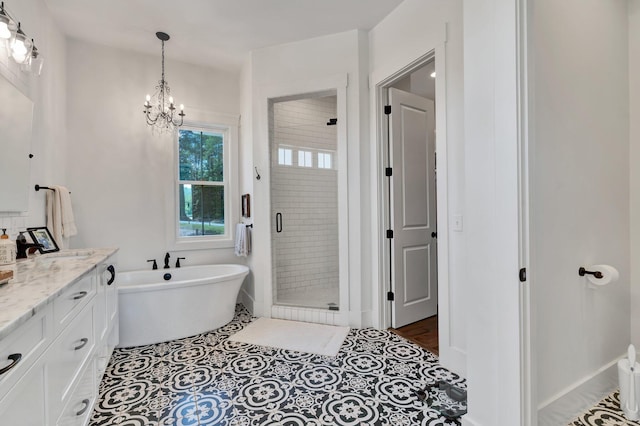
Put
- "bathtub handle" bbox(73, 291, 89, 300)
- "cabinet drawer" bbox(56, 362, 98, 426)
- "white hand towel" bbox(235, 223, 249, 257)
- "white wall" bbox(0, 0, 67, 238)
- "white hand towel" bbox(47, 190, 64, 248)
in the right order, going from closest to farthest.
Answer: "cabinet drawer" bbox(56, 362, 98, 426), "bathtub handle" bbox(73, 291, 89, 300), "white wall" bbox(0, 0, 67, 238), "white hand towel" bbox(47, 190, 64, 248), "white hand towel" bbox(235, 223, 249, 257)

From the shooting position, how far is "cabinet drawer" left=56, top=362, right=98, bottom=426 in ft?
4.17

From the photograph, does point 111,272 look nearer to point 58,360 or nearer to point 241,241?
point 58,360

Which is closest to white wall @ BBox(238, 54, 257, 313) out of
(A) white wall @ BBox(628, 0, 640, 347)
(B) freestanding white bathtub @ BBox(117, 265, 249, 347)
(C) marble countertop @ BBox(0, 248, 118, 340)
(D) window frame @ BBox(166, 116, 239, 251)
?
→ (D) window frame @ BBox(166, 116, 239, 251)

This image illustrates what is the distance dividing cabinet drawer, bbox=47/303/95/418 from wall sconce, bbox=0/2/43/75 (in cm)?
163

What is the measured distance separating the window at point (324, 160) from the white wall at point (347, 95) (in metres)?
0.97

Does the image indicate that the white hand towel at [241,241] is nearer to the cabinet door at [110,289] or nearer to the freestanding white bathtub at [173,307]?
the freestanding white bathtub at [173,307]

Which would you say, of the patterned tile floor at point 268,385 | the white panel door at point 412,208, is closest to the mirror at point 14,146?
the patterned tile floor at point 268,385

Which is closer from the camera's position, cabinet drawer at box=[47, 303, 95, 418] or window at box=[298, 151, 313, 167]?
cabinet drawer at box=[47, 303, 95, 418]

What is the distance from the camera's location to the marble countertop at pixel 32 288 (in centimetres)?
84

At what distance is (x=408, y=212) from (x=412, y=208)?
0.07m

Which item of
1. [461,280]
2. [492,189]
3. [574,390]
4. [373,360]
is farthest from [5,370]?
[574,390]

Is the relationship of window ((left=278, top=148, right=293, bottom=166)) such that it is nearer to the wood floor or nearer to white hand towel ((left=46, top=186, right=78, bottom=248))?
white hand towel ((left=46, top=186, right=78, bottom=248))

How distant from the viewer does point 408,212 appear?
3117 millimetres

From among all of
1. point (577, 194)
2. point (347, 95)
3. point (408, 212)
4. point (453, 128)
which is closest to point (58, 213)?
point (347, 95)
